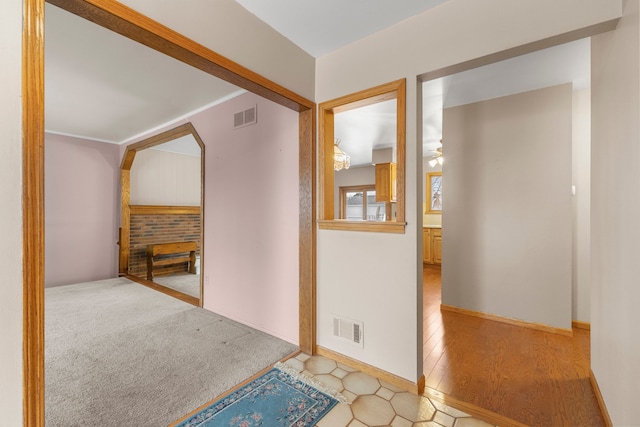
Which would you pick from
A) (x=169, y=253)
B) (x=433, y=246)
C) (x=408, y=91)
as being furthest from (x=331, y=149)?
(x=433, y=246)

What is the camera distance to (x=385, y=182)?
211 inches

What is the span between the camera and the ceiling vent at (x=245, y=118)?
2818 millimetres

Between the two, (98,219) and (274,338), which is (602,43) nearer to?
(274,338)

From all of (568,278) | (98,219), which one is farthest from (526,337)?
(98,219)

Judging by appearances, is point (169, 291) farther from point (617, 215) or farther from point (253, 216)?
point (617, 215)

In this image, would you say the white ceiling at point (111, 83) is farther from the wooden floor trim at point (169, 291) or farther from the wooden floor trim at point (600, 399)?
the wooden floor trim at point (600, 399)

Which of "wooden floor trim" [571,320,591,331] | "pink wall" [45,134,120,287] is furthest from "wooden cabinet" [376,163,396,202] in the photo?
"pink wall" [45,134,120,287]

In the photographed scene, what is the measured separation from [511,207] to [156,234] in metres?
5.93

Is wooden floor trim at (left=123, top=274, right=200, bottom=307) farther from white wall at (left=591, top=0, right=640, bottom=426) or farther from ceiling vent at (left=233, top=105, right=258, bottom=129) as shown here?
white wall at (left=591, top=0, right=640, bottom=426)

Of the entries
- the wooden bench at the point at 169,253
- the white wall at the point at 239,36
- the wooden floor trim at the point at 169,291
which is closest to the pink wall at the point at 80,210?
the wooden floor trim at the point at 169,291

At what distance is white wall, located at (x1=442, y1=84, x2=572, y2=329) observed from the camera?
278 centimetres

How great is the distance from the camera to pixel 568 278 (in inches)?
107

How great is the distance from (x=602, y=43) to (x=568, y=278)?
2137mm

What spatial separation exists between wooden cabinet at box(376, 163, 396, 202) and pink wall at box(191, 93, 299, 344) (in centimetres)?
313
